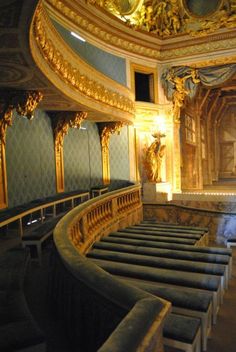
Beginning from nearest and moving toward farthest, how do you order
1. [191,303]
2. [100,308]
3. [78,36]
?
[100,308] → [191,303] → [78,36]

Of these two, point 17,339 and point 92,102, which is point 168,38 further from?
point 17,339

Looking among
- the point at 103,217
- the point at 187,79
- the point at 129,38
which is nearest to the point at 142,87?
the point at 187,79

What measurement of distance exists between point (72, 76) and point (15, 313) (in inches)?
172

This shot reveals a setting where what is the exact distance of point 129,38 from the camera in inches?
399

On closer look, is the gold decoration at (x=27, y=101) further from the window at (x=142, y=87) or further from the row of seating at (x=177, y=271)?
the window at (x=142, y=87)

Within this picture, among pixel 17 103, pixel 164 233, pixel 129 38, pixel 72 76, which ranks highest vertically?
pixel 129 38

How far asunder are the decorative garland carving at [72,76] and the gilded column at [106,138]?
0.73 metres

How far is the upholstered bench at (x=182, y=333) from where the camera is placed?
6.97 ft

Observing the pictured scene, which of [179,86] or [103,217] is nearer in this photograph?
[103,217]

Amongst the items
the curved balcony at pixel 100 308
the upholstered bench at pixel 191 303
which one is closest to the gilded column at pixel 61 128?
the curved balcony at pixel 100 308

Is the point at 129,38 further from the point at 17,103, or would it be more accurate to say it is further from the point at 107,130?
the point at 17,103

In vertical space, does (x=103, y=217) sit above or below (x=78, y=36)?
below

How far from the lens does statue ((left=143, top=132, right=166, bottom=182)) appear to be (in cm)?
984

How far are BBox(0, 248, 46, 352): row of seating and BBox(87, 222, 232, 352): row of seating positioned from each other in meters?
1.07
